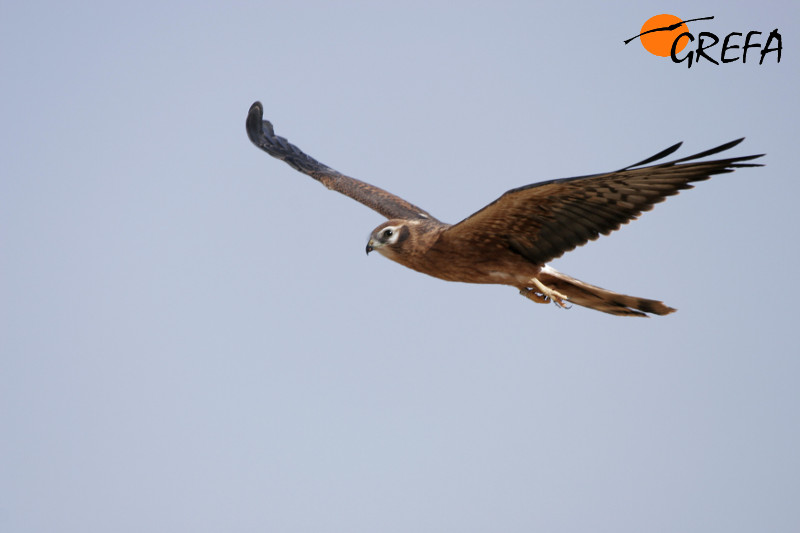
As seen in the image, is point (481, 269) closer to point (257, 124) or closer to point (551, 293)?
point (551, 293)

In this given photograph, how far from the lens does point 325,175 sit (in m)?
12.6

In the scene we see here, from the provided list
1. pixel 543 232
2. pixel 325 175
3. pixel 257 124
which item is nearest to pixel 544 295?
pixel 543 232

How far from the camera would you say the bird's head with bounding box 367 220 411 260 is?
29.6 ft

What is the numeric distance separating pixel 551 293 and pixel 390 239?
5.08 ft

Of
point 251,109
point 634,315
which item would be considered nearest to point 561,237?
point 634,315

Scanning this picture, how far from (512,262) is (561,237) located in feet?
1.85

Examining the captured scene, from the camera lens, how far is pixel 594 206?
823 centimetres

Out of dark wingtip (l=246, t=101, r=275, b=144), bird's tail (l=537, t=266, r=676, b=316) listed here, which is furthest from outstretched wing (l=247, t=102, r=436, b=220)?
bird's tail (l=537, t=266, r=676, b=316)

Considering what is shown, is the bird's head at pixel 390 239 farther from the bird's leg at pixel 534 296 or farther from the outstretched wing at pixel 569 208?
the bird's leg at pixel 534 296

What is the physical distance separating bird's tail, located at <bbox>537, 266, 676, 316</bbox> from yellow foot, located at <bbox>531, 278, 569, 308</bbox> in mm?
96

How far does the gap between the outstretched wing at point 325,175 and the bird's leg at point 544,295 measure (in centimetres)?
169

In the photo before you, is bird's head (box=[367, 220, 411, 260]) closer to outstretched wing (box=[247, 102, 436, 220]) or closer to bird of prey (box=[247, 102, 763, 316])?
bird of prey (box=[247, 102, 763, 316])

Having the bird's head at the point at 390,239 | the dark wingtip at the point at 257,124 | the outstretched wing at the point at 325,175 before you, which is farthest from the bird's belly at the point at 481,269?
the dark wingtip at the point at 257,124

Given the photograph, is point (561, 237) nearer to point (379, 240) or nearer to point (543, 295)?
point (543, 295)
